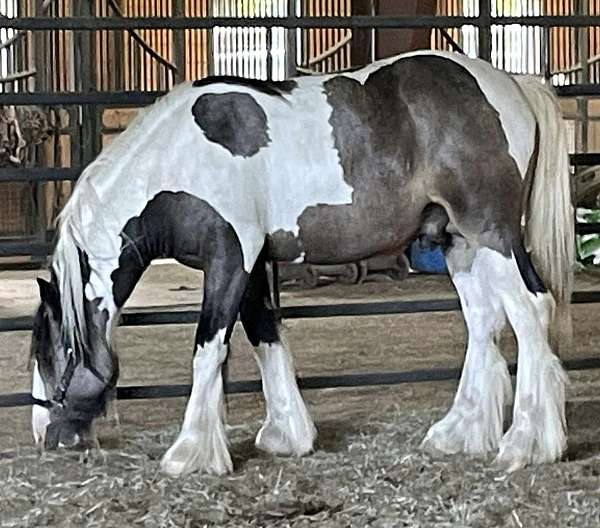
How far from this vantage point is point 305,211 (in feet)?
12.2

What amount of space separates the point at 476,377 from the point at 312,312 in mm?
695

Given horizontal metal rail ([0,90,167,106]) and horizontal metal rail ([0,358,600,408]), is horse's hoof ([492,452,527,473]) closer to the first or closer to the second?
horizontal metal rail ([0,358,600,408])

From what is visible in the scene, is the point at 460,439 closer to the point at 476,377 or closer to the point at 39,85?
the point at 476,377

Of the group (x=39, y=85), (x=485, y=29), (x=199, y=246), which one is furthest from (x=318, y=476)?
(x=39, y=85)

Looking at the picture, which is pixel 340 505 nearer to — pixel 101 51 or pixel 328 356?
pixel 328 356

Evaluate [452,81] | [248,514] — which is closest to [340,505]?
[248,514]

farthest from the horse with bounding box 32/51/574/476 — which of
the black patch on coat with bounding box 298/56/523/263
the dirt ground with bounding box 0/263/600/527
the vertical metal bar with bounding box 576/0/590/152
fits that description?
the vertical metal bar with bounding box 576/0/590/152

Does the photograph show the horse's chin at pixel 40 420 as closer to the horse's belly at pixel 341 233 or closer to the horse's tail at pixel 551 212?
the horse's belly at pixel 341 233

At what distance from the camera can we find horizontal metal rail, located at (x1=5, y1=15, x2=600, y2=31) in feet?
13.6

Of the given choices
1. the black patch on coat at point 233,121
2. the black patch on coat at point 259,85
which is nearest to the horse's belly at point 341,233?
the black patch on coat at point 233,121

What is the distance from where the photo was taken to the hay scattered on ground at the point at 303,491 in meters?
3.17

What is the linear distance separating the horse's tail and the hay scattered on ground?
62 cm

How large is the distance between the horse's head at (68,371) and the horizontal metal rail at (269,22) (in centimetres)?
99

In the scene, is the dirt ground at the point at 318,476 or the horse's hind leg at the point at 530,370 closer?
the dirt ground at the point at 318,476
